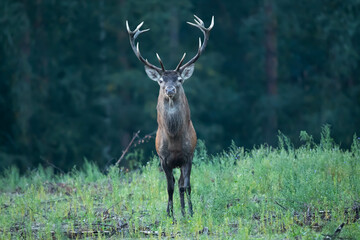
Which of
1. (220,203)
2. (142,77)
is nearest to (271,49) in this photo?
(142,77)

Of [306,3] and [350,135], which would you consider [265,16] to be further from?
[350,135]

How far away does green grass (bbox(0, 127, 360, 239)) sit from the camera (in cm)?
758

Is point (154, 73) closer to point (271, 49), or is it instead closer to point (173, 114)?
point (173, 114)

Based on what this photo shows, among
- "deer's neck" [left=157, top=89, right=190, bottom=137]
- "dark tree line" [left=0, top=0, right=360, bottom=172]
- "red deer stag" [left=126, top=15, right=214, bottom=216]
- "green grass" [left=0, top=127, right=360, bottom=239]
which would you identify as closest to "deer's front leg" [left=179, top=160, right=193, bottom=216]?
"red deer stag" [left=126, top=15, right=214, bottom=216]

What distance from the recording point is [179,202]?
8.95 metres

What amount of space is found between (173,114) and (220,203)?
130 cm

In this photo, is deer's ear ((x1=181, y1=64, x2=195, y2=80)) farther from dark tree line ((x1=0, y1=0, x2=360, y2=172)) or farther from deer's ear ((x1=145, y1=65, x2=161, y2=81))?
dark tree line ((x1=0, y1=0, x2=360, y2=172))

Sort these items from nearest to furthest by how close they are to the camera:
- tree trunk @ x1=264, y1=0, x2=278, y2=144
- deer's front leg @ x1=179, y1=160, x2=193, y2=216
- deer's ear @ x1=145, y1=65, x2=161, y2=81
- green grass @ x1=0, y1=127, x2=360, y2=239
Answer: green grass @ x1=0, y1=127, x2=360, y2=239 → deer's front leg @ x1=179, y1=160, x2=193, y2=216 → deer's ear @ x1=145, y1=65, x2=161, y2=81 → tree trunk @ x1=264, y1=0, x2=278, y2=144

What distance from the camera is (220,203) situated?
8305 millimetres

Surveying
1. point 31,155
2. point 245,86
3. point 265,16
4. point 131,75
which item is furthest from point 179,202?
point 245,86

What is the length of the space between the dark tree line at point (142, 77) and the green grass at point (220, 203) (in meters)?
11.8

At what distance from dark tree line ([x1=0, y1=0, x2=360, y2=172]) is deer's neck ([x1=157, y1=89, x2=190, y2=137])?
12.9 m

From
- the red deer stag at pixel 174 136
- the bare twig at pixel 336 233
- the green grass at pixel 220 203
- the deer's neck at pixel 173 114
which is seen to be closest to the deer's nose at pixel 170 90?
the red deer stag at pixel 174 136

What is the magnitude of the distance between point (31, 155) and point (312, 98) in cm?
1078
